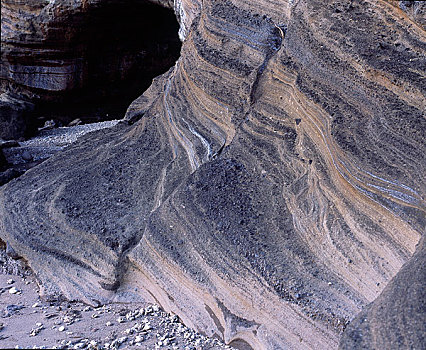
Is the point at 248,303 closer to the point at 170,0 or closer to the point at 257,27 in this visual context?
the point at 257,27

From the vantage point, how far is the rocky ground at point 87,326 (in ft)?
9.81

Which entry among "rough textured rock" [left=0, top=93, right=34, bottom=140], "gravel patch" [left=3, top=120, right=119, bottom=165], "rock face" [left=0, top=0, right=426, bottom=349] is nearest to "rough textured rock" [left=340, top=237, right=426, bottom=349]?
"rock face" [left=0, top=0, right=426, bottom=349]

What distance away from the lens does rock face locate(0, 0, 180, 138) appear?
9.20 metres

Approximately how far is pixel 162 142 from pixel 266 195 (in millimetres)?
1454

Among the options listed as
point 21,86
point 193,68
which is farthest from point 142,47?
point 193,68

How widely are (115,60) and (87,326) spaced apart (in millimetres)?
8182

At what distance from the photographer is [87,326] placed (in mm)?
3293

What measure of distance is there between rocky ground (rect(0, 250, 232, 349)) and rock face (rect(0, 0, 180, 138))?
5.81 metres

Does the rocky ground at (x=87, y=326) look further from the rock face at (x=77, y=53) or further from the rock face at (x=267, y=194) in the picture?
the rock face at (x=77, y=53)

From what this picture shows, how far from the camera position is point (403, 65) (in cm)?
299

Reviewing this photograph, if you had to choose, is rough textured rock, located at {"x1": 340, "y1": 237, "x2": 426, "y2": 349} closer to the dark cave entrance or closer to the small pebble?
the small pebble

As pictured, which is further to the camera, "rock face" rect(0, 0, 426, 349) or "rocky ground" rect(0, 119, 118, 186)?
"rocky ground" rect(0, 119, 118, 186)

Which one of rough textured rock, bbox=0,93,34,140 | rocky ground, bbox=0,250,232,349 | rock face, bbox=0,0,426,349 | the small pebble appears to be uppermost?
rock face, bbox=0,0,426,349

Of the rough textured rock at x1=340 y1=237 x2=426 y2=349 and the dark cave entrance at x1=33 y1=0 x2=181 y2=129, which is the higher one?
the rough textured rock at x1=340 y1=237 x2=426 y2=349
